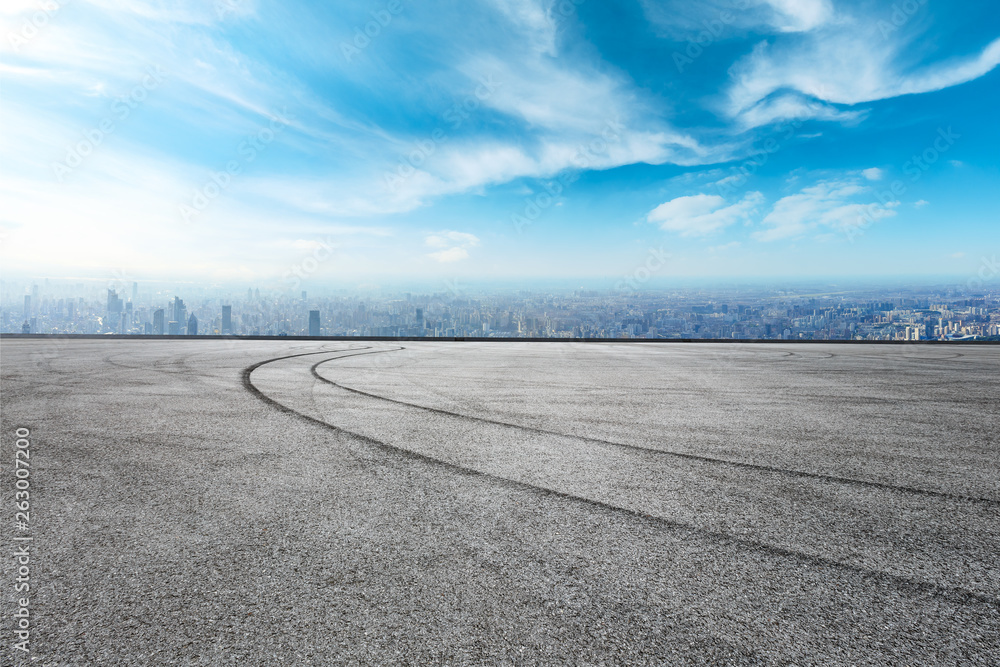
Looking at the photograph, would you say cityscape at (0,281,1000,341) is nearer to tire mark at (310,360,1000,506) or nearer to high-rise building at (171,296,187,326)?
high-rise building at (171,296,187,326)

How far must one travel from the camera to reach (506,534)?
2926 mm

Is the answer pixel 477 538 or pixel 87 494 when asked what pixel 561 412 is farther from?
pixel 87 494

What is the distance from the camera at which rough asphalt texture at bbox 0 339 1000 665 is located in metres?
2.02

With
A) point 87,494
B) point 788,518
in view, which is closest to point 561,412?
point 788,518

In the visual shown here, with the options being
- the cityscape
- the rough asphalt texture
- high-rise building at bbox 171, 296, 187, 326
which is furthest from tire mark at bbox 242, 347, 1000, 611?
high-rise building at bbox 171, 296, 187, 326

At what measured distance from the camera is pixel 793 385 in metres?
8.94

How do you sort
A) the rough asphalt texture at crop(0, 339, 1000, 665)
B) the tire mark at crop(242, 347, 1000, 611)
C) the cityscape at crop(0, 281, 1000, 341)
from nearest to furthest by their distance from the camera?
the rough asphalt texture at crop(0, 339, 1000, 665)
the tire mark at crop(242, 347, 1000, 611)
the cityscape at crop(0, 281, 1000, 341)

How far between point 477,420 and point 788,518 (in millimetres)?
3529

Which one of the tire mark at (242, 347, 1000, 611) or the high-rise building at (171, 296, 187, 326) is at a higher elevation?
the high-rise building at (171, 296, 187, 326)

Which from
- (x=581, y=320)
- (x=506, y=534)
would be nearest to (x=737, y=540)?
(x=506, y=534)

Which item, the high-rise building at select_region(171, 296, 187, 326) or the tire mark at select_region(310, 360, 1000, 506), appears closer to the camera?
the tire mark at select_region(310, 360, 1000, 506)

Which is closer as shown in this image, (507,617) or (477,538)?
(507,617)

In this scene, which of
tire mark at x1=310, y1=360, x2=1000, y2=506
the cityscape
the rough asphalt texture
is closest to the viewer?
the rough asphalt texture

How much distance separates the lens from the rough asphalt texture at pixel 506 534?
202cm
